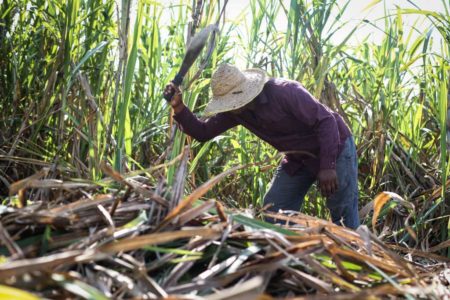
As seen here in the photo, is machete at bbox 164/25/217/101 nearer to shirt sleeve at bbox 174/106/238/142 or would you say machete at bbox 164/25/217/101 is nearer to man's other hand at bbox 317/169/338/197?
shirt sleeve at bbox 174/106/238/142

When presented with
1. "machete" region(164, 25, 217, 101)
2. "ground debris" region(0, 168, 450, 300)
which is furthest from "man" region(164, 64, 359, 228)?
"ground debris" region(0, 168, 450, 300)

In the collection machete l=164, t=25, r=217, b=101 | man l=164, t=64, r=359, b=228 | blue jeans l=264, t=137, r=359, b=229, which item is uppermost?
machete l=164, t=25, r=217, b=101

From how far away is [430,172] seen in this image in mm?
3811

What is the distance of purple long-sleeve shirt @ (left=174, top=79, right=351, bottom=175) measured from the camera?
3201 millimetres

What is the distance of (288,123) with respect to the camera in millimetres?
3318

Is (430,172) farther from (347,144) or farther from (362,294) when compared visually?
(362,294)

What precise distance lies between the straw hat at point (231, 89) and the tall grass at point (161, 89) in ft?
0.47

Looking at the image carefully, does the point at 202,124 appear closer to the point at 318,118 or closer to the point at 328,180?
the point at 318,118

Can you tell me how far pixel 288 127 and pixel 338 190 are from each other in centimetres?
42

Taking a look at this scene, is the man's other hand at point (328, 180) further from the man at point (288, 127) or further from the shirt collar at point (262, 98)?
the shirt collar at point (262, 98)

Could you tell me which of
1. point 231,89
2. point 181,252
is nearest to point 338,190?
point 231,89

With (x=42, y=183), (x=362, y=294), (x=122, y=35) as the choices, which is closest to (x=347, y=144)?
(x=122, y=35)

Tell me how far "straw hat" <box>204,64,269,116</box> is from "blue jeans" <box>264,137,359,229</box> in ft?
1.88

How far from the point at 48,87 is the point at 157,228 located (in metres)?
1.74
